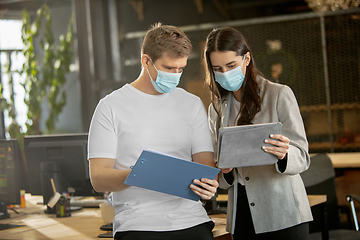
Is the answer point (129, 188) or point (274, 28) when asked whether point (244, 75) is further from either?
point (274, 28)

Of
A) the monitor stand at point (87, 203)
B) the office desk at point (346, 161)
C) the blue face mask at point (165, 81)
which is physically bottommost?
the office desk at point (346, 161)

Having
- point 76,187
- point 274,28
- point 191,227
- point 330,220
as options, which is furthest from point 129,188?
point 274,28

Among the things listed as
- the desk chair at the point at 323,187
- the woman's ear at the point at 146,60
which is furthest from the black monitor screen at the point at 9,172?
the desk chair at the point at 323,187

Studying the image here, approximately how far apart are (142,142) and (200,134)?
0.25m

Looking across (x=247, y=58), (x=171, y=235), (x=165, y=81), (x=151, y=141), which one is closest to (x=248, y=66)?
(x=247, y=58)

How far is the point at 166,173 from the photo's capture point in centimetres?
141

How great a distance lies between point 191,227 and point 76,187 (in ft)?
4.47

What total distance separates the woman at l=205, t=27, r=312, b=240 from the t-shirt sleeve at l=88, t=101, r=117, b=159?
510 millimetres

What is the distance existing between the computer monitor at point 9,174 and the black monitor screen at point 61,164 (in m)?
0.14

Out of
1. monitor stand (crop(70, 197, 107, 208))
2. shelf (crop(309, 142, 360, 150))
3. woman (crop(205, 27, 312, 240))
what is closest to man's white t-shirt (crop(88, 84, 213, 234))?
woman (crop(205, 27, 312, 240))

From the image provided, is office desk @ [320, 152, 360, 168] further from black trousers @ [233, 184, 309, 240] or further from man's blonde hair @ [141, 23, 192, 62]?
man's blonde hair @ [141, 23, 192, 62]

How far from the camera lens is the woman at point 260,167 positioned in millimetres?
1670

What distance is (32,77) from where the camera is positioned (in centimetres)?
511

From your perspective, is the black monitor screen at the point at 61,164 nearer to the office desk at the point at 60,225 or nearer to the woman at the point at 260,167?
the office desk at the point at 60,225
